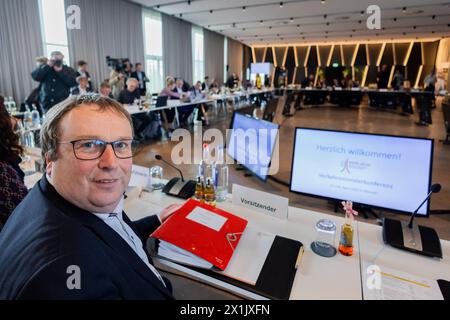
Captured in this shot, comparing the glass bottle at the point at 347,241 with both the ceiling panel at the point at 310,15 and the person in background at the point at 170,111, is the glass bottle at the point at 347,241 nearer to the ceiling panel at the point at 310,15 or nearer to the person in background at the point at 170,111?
the person in background at the point at 170,111

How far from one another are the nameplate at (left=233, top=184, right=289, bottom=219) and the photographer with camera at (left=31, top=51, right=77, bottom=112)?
466cm

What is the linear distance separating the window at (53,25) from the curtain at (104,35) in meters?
0.16

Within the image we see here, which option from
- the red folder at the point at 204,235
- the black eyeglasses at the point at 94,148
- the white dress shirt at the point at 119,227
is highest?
the black eyeglasses at the point at 94,148

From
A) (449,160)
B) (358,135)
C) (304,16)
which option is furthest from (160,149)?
(304,16)

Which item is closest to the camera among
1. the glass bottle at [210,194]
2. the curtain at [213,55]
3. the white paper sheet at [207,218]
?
the white paper sheet at [207,218]

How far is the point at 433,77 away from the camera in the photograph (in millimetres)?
11453

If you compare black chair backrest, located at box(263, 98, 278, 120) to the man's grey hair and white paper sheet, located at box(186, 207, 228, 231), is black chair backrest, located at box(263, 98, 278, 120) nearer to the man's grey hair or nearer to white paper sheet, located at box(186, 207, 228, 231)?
white paper sheet, located at box(186, 207, 228, 231)

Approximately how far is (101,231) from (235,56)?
664 inches

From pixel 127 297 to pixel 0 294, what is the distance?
269 millimetres

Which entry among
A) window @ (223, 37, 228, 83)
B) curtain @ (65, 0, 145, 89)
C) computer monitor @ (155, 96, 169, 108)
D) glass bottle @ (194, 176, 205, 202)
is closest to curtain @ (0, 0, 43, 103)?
curtain @ (65, 0, 145, 89)

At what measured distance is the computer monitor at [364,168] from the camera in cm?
140

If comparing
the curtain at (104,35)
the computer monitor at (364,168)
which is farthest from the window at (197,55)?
the computer monitor at (364,168)

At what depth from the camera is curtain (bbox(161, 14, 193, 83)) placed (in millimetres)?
10047
